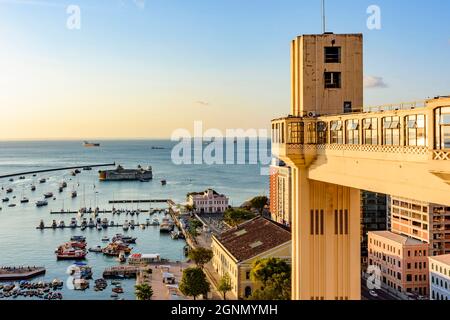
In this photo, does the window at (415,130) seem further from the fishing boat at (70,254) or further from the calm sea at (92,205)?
the fishing boat at (70,254)

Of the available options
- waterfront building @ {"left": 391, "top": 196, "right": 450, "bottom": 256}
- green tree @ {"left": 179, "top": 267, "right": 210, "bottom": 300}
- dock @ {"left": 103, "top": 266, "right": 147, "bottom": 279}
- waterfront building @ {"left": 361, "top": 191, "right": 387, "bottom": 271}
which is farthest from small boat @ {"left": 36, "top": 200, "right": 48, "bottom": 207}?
waterfront building @ {"left": 391, "top": 196, "right": 450, "bottom": 256}

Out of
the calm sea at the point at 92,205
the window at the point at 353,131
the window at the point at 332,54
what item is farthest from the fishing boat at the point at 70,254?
the window at the point at 353,131

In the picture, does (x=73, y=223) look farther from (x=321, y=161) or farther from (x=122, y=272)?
(x=321, y=161)

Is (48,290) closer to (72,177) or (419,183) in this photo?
(419,183)

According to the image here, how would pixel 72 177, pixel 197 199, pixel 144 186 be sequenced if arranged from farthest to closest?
pixel 72 177 → pixel 144 186 → pixel 197 199

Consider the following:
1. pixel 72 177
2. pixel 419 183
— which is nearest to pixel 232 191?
pixel 72 177

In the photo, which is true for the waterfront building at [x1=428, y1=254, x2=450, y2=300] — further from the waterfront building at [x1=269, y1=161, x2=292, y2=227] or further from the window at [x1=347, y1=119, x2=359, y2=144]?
the waterfront building at [x1=269, y1=161, x2=292, y2=227]

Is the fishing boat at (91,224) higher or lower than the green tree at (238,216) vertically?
lower
